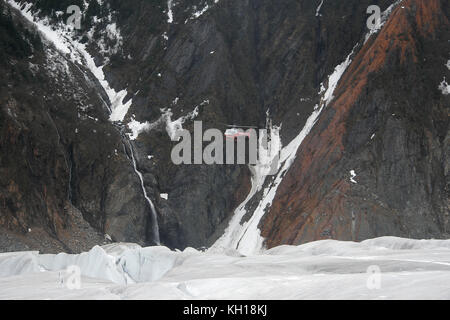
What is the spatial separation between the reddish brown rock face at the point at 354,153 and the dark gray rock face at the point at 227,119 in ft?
0.39

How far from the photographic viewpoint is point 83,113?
58719 mm

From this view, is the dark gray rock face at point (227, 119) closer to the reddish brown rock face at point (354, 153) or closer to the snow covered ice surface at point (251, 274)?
the reddish brown rock face at point (354, 153)

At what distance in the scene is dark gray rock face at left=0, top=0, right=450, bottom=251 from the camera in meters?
45.4

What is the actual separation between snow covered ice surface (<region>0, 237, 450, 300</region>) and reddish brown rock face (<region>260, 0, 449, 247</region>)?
15740mm

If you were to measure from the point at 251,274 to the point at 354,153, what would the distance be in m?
31.1

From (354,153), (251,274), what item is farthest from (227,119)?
(251,274)

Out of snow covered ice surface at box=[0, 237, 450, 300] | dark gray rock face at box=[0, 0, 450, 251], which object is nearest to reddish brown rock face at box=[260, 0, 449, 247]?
dark gray rock face at box=[0, 0, 450, 251]

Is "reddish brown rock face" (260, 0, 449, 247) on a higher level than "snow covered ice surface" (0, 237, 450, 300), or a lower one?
higher

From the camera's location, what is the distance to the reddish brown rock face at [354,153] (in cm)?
4303

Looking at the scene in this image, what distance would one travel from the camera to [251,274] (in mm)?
17844

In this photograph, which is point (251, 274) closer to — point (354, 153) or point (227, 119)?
point (354, 153)

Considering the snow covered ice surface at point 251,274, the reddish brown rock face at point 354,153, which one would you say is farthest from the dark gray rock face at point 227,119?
the snow covered ice surface at point 251,274

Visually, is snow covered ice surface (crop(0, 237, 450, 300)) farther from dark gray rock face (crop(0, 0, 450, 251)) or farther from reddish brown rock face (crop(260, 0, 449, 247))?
dark gray rock face (crop(0, 0, 450, 251))
